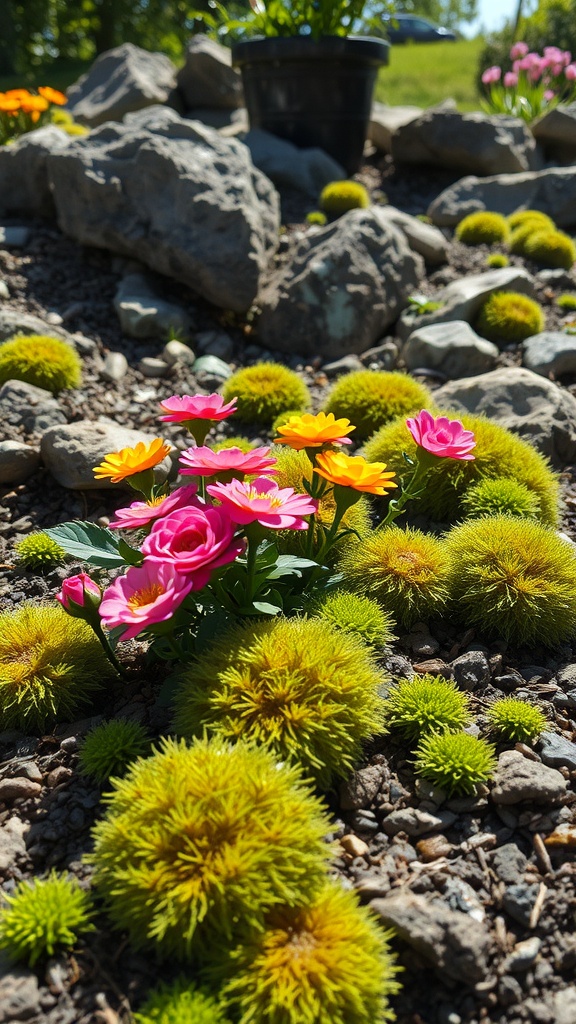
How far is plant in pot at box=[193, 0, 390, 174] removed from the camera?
870cm

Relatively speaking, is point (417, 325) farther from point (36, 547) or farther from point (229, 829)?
point (229, 829)

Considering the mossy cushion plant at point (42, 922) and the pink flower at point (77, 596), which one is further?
the pink flower at point (77, 596)

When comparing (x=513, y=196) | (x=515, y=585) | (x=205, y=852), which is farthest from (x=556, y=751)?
(x=513, y=196)

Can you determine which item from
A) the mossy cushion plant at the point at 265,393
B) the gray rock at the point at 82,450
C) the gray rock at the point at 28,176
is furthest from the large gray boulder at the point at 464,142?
the gray rock at the point at 82,450

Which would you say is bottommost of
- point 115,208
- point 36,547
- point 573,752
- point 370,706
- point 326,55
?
point 36,547

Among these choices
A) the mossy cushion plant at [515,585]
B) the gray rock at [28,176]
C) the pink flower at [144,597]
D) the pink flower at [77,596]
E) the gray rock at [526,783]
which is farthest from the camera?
the gray rock at [28,176]

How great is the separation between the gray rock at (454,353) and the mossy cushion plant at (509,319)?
1.08ft

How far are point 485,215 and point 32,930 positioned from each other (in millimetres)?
7949

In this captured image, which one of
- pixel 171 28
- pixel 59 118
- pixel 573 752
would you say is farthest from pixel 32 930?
pixel 171 28

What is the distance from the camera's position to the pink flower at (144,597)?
2.19 meters

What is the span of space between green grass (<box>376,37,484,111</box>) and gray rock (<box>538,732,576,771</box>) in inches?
809

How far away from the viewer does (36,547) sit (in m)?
3.70

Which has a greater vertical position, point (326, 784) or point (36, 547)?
point (326, 784)

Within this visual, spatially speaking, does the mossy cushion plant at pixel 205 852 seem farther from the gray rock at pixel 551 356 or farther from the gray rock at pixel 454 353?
the gray rock at pixel 551 356
